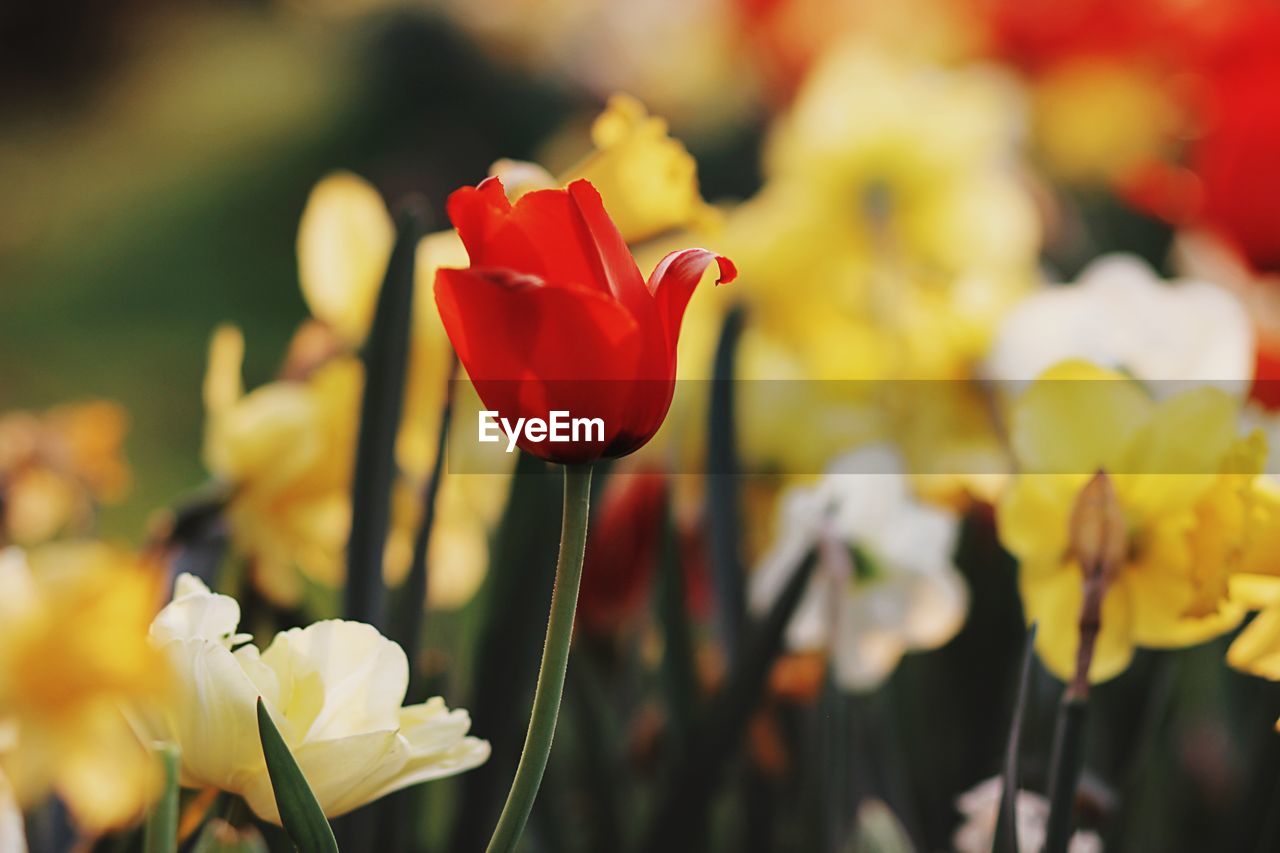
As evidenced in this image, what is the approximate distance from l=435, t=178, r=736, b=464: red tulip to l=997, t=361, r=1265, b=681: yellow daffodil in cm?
11

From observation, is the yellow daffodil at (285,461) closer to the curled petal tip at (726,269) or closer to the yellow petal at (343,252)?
the yellow petal at (343,252)

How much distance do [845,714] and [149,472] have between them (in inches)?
41.6

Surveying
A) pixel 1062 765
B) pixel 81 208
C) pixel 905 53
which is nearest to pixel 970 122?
pixel 1062 765

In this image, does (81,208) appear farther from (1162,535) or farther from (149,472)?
(1162,535)

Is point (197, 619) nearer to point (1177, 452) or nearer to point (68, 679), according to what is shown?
point (68, 679)

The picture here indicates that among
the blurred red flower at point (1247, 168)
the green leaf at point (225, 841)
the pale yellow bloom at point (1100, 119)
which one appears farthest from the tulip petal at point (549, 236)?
the pale yellow bloom at point (1100, 119)

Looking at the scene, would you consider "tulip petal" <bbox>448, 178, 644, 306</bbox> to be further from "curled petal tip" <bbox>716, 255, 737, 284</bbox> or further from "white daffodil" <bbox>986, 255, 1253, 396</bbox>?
"white daffodil" <bbox>986, 255, 1253, 396</bbox>

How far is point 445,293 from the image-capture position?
177mm

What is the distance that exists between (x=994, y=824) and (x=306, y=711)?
0.15 metres

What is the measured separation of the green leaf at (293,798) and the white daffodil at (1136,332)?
0.21m

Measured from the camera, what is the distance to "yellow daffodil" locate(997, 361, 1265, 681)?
25cm

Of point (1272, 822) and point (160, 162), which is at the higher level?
point (160, 162)

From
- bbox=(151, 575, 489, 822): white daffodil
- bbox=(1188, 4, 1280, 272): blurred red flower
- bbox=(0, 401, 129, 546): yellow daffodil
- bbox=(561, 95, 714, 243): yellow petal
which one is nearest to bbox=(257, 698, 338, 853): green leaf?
bbox=(151, 575, 489, 822): white daffodil

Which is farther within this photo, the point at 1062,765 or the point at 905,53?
the point at 905,53
